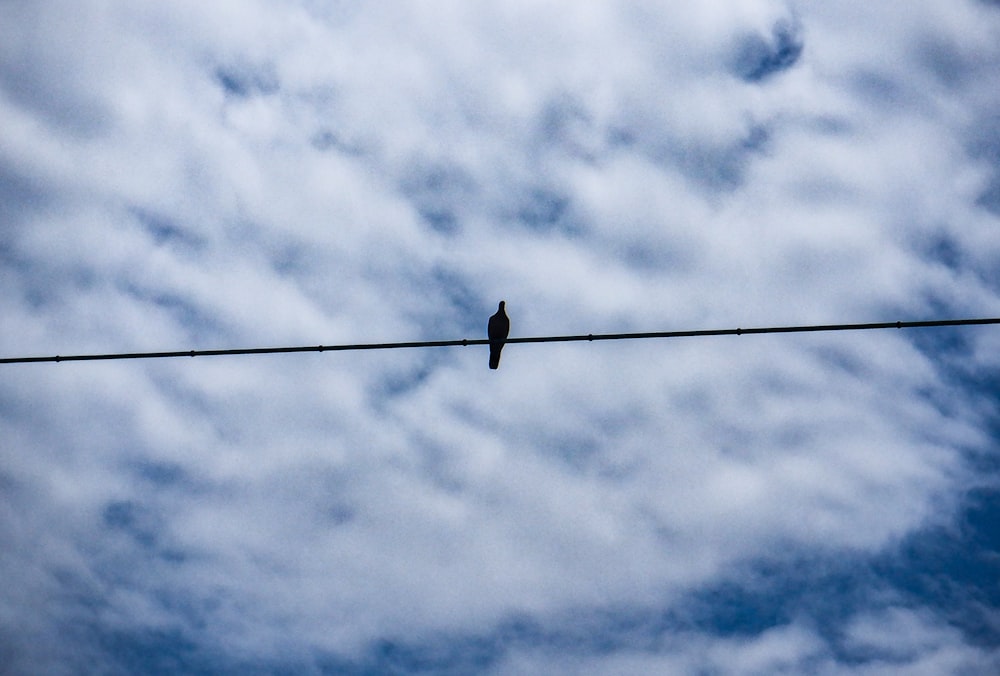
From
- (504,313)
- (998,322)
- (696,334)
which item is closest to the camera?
(998,322)

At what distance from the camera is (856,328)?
11.9m

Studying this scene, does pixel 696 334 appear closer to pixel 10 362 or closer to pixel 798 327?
pixel 798 327

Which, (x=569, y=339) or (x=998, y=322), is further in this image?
(x=569, y=339)

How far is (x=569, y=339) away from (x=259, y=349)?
3917 millimetres

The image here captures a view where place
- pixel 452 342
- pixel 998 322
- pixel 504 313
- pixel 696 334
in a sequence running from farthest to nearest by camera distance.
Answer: pixel 504 313 → pixel 452 342 → pixel 696 334 → pixel 998 322

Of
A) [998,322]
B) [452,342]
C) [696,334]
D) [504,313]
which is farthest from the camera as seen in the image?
[504,313]

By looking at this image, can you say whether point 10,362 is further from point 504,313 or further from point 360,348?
point 504,313

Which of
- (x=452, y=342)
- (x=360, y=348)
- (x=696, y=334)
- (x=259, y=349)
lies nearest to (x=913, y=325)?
(x=696, y=334)

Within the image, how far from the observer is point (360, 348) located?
12594mm

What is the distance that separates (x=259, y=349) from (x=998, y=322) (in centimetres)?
871

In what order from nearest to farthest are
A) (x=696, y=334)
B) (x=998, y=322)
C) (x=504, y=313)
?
1. (x=998, y=322)
2. (x=696, y=334)
3. (x=504, y=313)

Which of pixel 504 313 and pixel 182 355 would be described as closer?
pixel 182 355

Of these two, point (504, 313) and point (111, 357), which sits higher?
point (504, 313)

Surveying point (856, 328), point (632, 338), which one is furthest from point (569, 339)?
point (856, 328)
